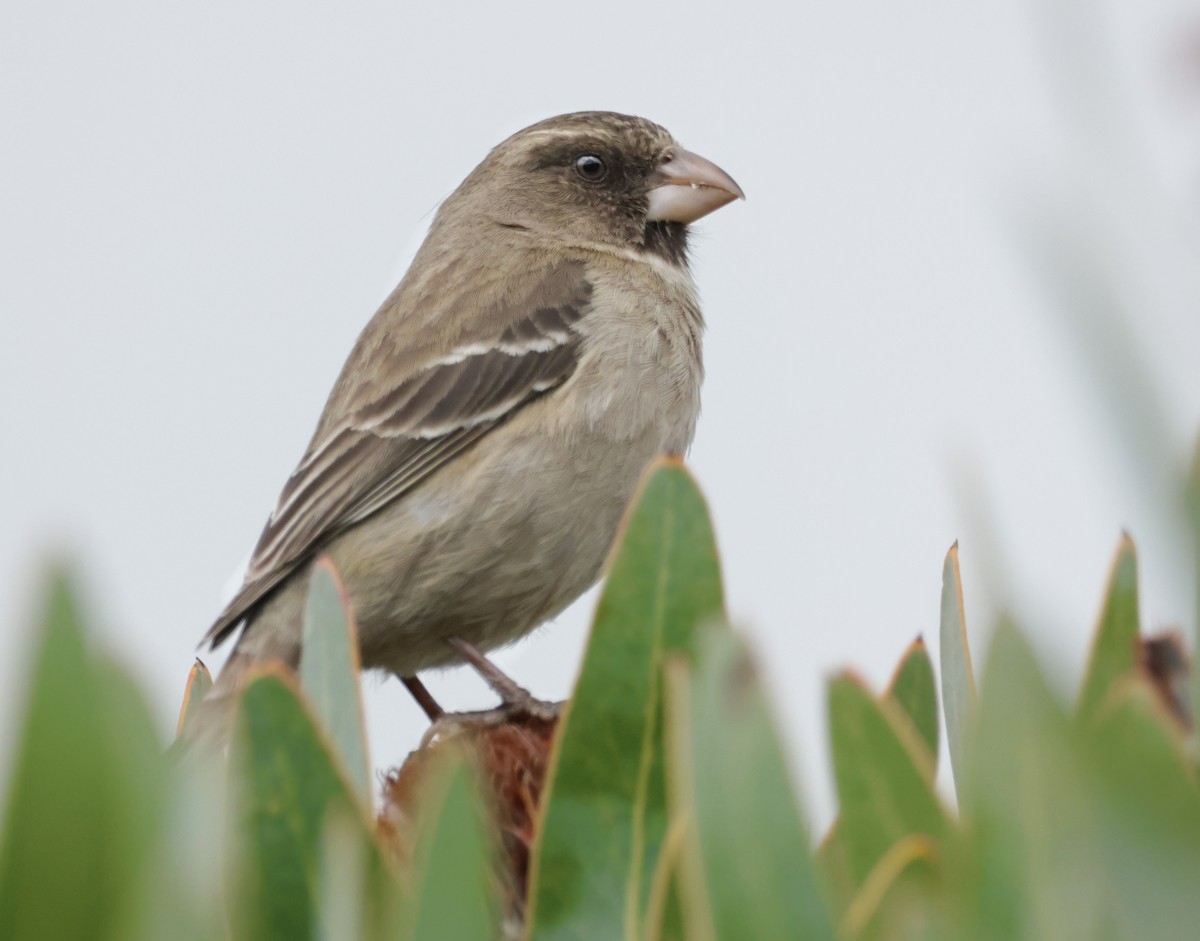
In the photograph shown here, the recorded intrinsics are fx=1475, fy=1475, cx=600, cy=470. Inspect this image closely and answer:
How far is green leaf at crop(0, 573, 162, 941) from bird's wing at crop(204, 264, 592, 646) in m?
3.00

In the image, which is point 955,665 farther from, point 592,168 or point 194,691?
point 592,168

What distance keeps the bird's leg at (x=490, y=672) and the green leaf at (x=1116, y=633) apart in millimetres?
2664

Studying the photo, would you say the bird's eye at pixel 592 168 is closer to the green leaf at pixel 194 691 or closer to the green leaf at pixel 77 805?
the green leaf at pixel 194 691

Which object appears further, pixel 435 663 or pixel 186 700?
pixel 435 663

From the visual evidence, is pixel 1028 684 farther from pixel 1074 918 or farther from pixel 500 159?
pixel 500 159

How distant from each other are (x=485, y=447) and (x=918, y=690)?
2.53 m

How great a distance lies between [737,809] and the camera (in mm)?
916

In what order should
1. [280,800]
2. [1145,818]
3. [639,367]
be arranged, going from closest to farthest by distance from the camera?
[1145,818] < [280,800] < [639,367]

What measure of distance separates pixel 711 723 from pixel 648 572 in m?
0.42

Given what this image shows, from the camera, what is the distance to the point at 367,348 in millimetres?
4699

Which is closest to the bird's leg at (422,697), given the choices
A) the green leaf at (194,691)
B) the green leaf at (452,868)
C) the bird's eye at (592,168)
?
the bird's eye at (592,168)

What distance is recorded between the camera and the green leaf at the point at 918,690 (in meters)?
1.60

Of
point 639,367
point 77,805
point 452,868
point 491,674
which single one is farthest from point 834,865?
point 639,367

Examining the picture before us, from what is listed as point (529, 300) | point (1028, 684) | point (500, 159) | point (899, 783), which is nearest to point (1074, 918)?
point (1028, 684)
